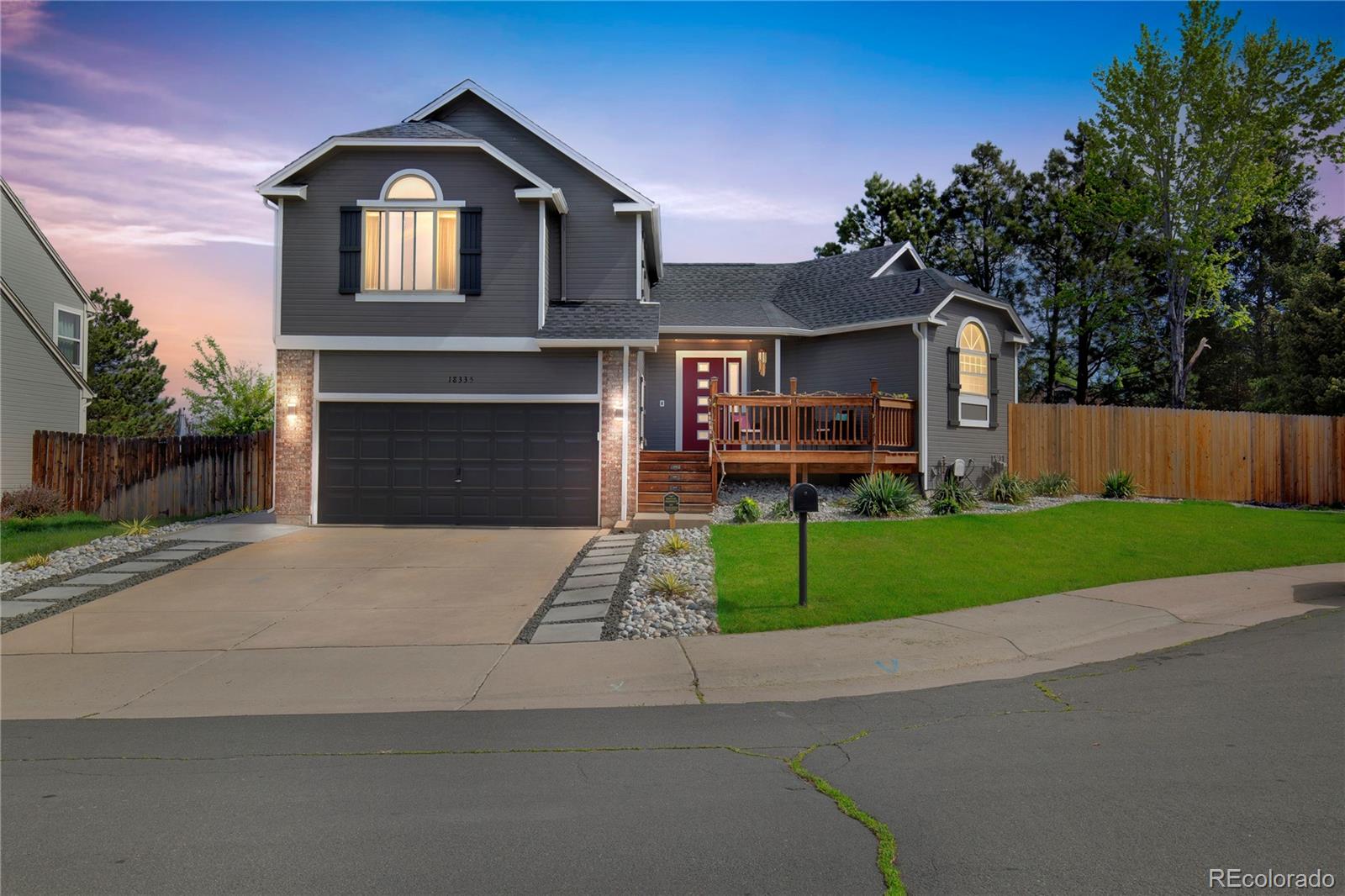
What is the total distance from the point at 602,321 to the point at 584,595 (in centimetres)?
775

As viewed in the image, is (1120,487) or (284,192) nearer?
(284,192)

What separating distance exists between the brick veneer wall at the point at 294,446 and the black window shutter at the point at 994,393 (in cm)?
1540

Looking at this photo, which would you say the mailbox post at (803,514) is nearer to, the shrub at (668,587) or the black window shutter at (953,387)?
the shrub at (668,587)

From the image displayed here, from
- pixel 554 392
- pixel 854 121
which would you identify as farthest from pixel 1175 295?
pixel 554 392

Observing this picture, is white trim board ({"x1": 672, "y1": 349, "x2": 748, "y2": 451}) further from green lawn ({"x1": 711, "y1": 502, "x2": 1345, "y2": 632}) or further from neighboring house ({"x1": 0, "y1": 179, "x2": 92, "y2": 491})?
neighboring house ({"x1": 0, "y1": 179, "x2": 92, "y2": 491})

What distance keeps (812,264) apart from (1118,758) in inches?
822

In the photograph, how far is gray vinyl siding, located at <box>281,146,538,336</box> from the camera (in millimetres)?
16016

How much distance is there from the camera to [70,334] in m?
24.8

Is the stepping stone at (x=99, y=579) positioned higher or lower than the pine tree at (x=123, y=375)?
lower

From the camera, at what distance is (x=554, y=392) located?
1608cm

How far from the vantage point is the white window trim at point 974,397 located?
1911 cm

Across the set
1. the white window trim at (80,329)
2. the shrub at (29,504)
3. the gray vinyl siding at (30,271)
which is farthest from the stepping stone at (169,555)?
the white window trim at (80,329)

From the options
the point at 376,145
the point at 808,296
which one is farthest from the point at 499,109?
the point at 808,296

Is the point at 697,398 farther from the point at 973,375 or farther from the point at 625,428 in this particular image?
the point at 973,375
